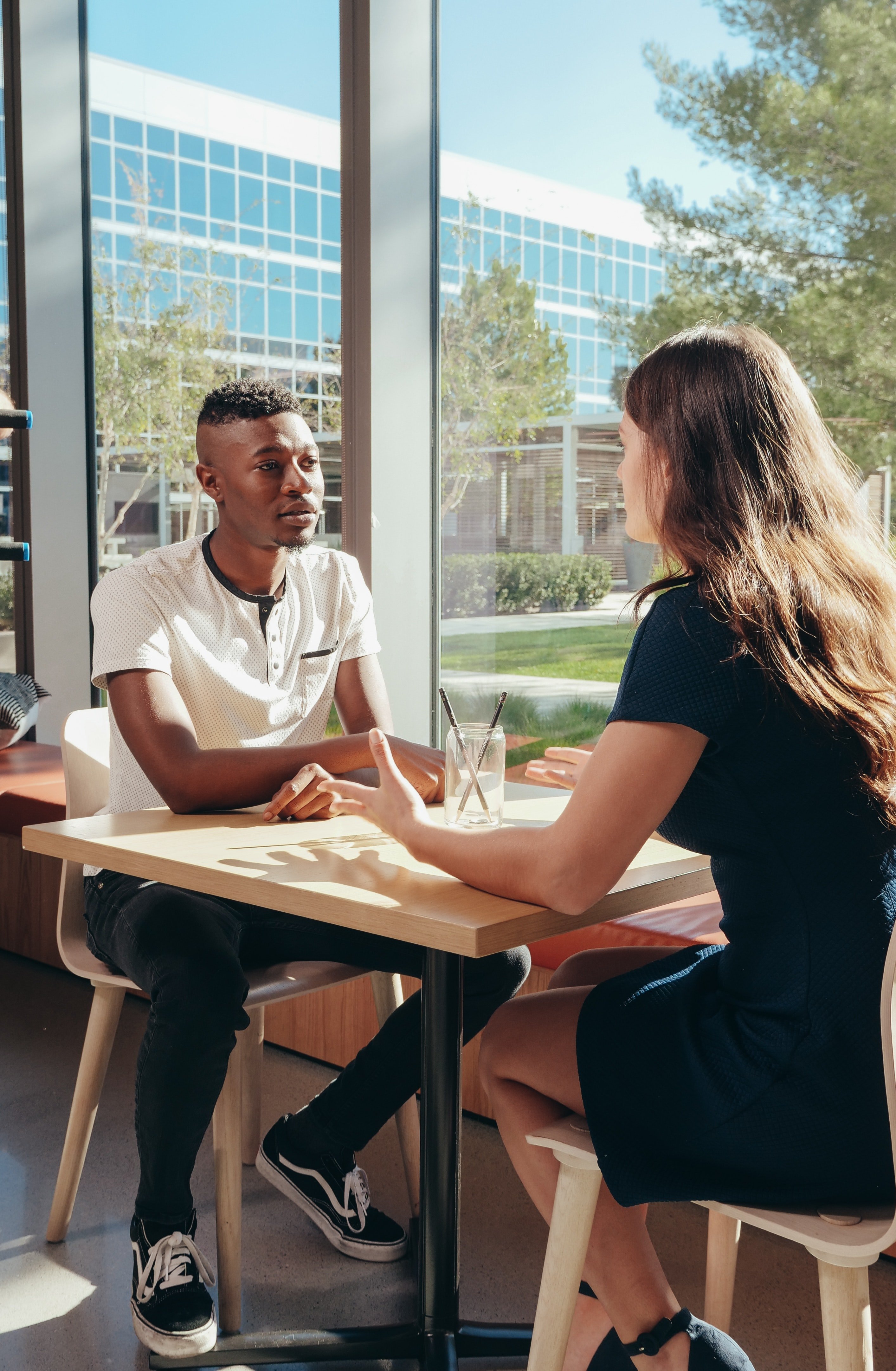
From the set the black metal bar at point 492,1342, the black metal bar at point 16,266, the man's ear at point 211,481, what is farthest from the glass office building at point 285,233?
the black metal bar at point 492,1342

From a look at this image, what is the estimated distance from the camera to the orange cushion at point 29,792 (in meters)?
3.17

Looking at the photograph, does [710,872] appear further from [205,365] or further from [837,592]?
[205,365]

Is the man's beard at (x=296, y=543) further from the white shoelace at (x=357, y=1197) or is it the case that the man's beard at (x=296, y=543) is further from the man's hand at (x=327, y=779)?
the white shoelace at (x=357, y=1197)

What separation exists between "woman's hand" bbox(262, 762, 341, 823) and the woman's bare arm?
0.43 metres

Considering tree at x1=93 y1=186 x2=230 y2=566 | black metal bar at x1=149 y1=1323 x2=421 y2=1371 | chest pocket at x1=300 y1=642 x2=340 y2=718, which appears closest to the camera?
black metal bar at x1=149 y1=1323 x2=421 y2=1371

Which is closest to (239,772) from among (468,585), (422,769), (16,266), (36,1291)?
(422,769)

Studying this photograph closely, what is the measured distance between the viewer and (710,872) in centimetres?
144

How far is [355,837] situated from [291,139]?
2.59 meters

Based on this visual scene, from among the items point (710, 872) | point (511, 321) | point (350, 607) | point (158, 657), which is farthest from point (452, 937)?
point (511, 321)

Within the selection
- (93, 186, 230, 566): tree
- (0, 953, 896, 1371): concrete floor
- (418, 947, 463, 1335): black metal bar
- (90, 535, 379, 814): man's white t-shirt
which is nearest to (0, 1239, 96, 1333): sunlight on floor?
(0, 953, 896, 1371): concrete floor

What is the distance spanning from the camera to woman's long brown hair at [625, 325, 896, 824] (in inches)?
45.8

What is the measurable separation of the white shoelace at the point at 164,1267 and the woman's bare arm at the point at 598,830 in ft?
2.43

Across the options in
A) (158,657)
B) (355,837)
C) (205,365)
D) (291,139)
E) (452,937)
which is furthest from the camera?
(205,365)

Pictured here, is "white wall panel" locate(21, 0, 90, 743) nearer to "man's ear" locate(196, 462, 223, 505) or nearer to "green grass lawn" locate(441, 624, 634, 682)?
"green grass lawn" locate(441, 624, 634, 682)
